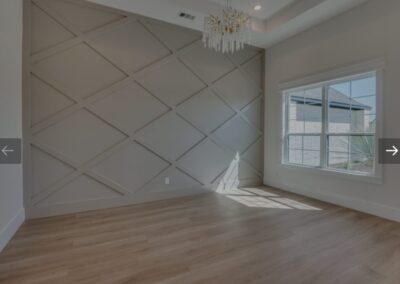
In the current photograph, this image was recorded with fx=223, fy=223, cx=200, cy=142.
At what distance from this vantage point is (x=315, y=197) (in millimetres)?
4195

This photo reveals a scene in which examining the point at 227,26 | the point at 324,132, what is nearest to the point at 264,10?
the point at 227,26

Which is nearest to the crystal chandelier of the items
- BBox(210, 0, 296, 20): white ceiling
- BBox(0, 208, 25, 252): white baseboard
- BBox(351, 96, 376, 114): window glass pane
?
BBox(210, 0, 296, 20): white ceiling

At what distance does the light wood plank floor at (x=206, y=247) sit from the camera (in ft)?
6.36

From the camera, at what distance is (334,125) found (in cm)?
406

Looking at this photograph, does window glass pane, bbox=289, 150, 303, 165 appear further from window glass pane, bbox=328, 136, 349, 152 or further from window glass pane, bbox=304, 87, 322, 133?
window glass pane, bbox=328, 136, 349, 152

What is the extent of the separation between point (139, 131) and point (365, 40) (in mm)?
3889

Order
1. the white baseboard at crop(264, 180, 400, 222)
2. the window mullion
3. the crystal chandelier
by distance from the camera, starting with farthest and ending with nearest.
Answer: the window mullion → the white baseboard at crop(264, 180, 400, 222) → the crystal chandelier

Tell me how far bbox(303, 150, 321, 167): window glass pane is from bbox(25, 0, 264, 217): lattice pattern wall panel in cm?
137

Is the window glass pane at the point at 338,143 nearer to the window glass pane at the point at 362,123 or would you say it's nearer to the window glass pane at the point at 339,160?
the window glass pane at the point at 339,160

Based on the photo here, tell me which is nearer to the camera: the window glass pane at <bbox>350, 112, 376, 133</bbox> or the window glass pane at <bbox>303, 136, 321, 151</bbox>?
the window glass pane at <bbox>350, 112, 376, 133</bbox>

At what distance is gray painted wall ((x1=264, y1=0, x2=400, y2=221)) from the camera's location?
3156mm

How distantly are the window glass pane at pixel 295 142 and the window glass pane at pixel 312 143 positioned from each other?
0.09 m

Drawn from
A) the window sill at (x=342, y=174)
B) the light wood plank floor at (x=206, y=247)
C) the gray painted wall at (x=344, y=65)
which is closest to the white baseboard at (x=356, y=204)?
the gray painted wall at (x=344, y=65)

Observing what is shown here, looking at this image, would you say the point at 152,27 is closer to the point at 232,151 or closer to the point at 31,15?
the point at 31,15
